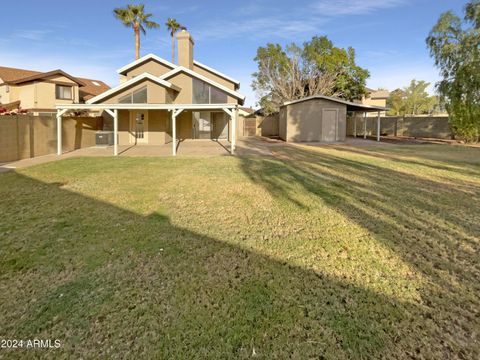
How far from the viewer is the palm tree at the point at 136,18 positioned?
98.2 feet

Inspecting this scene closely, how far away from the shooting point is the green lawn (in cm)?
250

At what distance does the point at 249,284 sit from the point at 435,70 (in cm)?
2549

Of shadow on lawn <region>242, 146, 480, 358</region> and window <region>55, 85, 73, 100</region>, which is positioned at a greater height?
window <region>55, 85, 73, 100</region>

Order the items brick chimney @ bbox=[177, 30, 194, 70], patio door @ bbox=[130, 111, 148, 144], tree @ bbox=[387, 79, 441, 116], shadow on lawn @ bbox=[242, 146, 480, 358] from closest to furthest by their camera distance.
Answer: shadow on lawn @ bbox=[242, 146, 480, 358] → patio door @ bbox=[130, 111, 148, 144] → brick chimney @ bbox=[177, 30, 194, 70] → tree @ bbox=[387, 79, 441, 116]

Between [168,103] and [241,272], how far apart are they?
52.8ft

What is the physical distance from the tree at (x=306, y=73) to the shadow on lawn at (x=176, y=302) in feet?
103

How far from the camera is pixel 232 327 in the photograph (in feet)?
8.61

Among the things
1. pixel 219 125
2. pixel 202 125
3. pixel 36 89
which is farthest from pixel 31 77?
pixel 219 125

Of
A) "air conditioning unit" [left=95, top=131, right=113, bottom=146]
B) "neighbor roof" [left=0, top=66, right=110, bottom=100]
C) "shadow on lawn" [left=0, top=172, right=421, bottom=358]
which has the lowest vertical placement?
"shadow on lawn" [left=0, top=172, right=421, bottom=358]

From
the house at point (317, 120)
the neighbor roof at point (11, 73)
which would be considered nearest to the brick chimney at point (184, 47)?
the house at point (317, 120)

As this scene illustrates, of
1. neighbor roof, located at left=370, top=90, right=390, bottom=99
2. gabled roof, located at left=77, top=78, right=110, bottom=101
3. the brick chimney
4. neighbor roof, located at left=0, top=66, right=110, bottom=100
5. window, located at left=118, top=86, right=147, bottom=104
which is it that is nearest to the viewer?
window, located at left=118, top=86, right=147, bottom=104

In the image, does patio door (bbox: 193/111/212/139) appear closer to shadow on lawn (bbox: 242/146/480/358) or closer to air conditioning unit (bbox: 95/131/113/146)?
air conditioning unit (bbox: 95/131/113/146)

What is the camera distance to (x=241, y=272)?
3.56 meters

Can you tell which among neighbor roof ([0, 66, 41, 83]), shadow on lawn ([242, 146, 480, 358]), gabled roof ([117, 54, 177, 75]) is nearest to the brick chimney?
Result: gabled roof ([117, 54, 177, 75])
